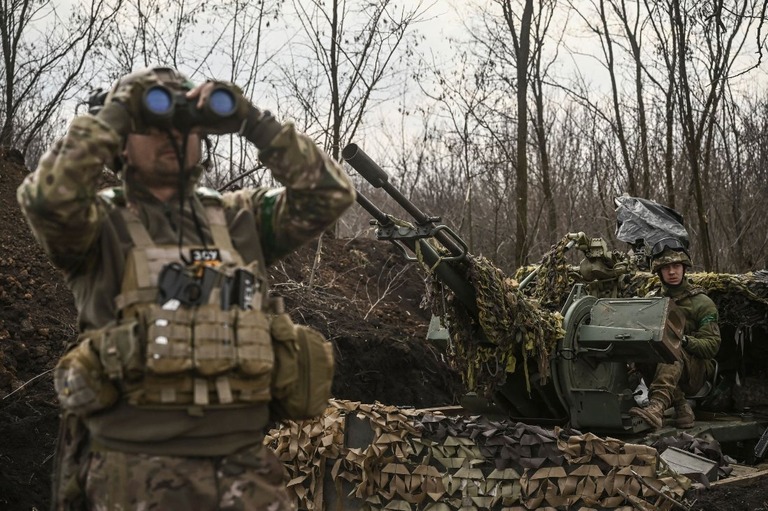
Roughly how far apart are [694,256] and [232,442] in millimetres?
17311

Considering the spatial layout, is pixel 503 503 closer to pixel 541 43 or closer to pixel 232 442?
pixel 232 442

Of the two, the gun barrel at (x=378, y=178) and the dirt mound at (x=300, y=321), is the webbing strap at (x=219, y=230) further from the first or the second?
the dirt mound at (x=300, y=321)

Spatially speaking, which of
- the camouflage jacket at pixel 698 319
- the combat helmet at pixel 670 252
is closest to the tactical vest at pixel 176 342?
the camouflage jacket at pixel 698 319

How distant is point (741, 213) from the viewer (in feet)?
61.7

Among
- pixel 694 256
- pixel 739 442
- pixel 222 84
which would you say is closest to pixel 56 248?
pixel 222 84

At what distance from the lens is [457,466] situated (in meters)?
5.95

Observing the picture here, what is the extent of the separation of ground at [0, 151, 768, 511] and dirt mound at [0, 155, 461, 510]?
11 mm

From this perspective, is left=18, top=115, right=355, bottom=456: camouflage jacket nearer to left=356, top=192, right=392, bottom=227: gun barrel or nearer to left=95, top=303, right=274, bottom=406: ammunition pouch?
left=95, top=303, right=274, bottom=406: ammunition pouch

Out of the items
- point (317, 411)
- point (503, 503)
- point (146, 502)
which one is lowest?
point (503, 503)

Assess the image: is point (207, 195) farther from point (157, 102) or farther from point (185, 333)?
point (185, 333)

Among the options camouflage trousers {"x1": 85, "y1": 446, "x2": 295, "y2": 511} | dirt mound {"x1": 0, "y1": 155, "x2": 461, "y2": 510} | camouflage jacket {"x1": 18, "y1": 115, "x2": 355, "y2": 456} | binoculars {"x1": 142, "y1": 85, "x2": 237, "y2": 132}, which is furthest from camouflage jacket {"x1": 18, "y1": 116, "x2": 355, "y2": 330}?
dirt mound {"x1": 0, "y1": 155, "x2": 461, "y2": 510}

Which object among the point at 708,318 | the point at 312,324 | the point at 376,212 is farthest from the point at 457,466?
the point at 312,324

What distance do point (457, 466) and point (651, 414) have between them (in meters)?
1.99

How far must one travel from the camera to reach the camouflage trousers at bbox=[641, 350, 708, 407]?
761 cm
